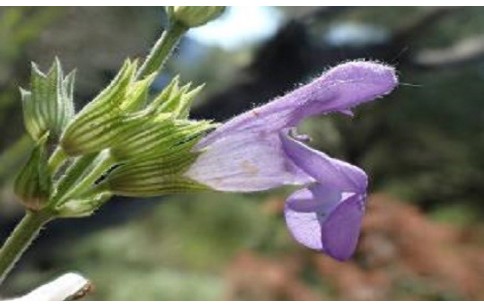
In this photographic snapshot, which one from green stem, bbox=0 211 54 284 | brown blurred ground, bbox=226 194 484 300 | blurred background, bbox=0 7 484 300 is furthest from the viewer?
brown blurred ground, bbox=226 194 484 300

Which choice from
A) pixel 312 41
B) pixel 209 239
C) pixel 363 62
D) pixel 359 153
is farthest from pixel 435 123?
pixel 363 62

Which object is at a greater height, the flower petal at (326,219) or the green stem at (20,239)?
the green stem at (20,239)

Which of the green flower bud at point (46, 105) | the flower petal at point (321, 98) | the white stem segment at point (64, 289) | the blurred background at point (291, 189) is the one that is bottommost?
the blurred background at point (291, 189)

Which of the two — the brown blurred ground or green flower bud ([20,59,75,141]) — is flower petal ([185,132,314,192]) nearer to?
green flower bud ([20,59,75,141])

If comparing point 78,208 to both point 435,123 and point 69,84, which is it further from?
point 435,123

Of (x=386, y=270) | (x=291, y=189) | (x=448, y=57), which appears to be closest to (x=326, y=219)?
(x=448, y=57)

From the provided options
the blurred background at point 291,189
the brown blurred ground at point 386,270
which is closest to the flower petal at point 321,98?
the blurred background at point 291,189

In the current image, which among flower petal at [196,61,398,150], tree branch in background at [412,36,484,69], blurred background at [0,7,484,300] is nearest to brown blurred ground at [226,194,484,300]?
blurred background at [0,7,484,300]

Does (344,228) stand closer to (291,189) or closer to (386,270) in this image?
(386,270)

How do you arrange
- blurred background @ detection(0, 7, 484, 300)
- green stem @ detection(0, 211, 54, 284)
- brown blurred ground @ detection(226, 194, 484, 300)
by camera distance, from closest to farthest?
green stem @ detection(0, 211, 54, 284), blurred background @ detection(0, 7, 484, 300), brown blurred ground @ detection(226, 194, 484, 300)

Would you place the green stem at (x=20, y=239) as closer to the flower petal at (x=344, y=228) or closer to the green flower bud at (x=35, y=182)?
the green flower bud at (x=35, y=182)
